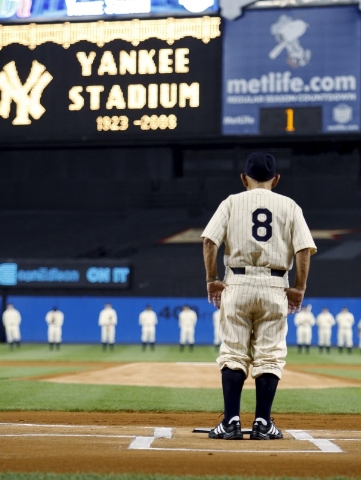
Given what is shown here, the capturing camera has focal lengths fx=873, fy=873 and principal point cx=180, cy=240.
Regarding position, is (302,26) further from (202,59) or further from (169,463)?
(169,463)

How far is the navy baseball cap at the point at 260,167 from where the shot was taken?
4988 mm

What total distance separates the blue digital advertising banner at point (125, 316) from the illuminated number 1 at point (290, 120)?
22.1ft

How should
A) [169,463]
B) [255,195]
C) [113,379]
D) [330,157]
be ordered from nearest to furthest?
[169,463] → [255,195] → [113,379] → [330,157]

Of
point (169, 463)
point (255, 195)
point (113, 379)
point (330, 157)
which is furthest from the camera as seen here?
point (330, 157)

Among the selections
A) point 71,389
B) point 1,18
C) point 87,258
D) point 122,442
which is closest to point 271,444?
point 122,442

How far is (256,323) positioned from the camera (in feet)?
15.8

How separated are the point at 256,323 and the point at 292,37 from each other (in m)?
17.0

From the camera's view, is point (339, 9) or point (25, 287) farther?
point (25, 287)

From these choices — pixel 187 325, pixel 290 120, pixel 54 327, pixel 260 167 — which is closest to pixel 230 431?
pixel 260 167

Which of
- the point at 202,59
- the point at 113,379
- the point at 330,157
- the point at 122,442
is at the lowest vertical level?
the point at 113,379

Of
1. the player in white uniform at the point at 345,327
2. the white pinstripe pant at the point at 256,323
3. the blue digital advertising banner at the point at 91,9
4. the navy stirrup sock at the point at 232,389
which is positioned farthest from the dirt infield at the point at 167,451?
the player in white uniform at the point at 345,327

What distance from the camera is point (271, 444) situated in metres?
4.45

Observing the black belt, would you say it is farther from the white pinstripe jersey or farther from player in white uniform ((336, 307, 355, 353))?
player in white uniform ((336, 307, 355, 353))

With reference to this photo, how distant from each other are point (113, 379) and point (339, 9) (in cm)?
1192
